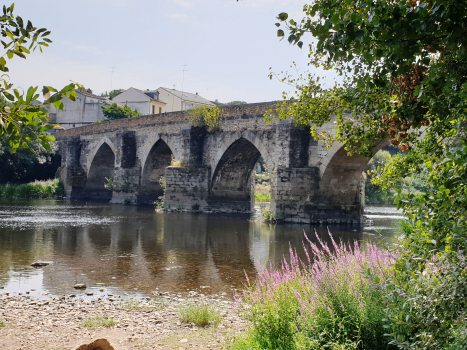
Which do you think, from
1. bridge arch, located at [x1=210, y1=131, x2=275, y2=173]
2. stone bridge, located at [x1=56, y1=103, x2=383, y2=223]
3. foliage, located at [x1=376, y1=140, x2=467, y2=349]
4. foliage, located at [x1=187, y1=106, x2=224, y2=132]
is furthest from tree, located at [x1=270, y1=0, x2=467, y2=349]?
foliage, located at [x1=187, y1=106, x2=224, y2=132]

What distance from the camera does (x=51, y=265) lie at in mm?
8508

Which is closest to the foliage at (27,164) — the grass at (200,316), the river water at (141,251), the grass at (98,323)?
the river water at (141,251)

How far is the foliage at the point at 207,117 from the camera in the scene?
2186cm

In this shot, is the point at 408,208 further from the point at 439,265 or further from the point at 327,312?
the point at 327,312

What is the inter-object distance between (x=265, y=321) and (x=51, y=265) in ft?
20.0

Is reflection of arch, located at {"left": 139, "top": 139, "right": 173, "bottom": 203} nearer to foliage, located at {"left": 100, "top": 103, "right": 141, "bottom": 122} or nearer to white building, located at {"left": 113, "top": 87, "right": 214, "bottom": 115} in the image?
foliage, located at {"left": 100, "top": 103, "right": 141, "bottom": 122}

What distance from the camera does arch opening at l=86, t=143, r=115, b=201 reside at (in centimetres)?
3417

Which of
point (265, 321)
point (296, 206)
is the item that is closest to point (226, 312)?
point (265, 321)

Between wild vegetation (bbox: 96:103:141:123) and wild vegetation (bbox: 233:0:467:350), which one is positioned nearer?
wild vegetation (bbox: 233:0:467:350)

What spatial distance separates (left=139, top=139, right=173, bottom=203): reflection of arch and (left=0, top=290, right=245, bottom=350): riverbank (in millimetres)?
21566

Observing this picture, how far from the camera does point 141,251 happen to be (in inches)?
416

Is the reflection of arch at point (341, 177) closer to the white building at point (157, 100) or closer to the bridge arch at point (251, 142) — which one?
the bridge arch at point (251, 142)

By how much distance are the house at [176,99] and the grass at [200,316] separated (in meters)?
44.9

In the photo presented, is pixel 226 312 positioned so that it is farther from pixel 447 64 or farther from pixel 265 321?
pixel 447 64
